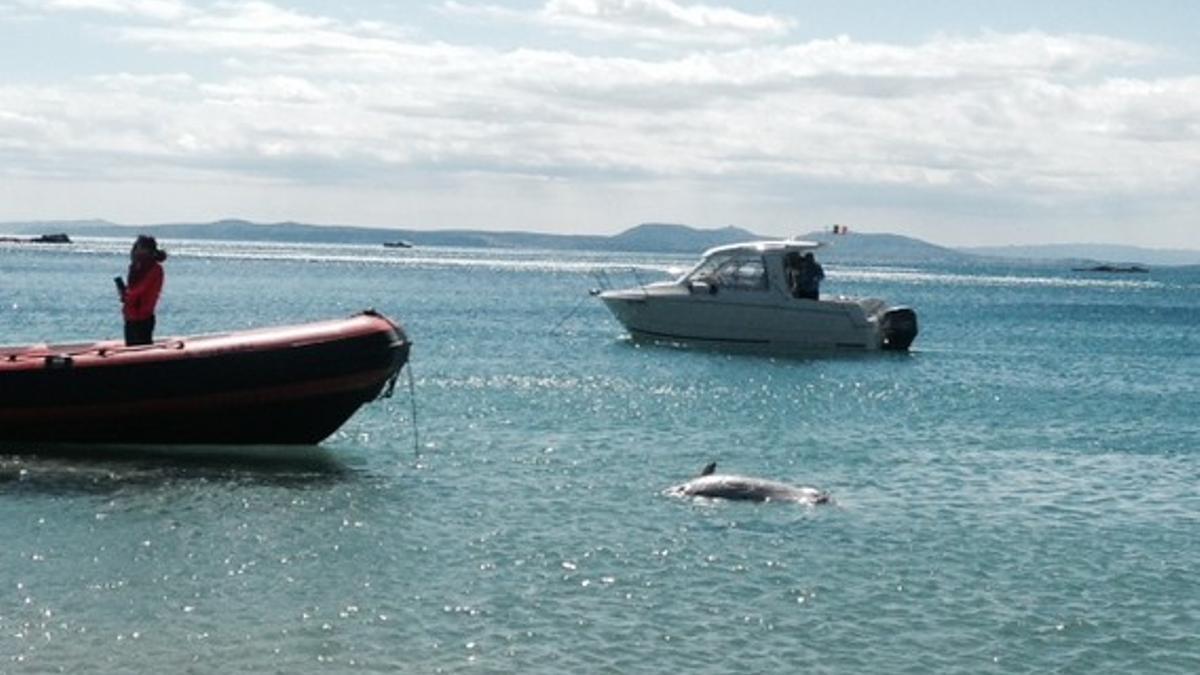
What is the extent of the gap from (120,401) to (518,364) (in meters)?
20.9

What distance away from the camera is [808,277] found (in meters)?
45.3

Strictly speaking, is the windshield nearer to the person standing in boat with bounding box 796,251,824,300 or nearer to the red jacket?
the person standing in boat with bounding box 796,251,824,300

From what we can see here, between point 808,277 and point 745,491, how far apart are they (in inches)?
1013

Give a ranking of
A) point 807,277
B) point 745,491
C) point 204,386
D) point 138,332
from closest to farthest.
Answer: point 745,491 < point 204,386 < point 138,332 < point 807,277

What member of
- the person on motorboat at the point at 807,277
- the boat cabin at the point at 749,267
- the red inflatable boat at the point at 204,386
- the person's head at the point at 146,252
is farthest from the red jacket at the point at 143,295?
the person on motorboat at the point at 807,277

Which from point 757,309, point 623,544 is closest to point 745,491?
point 623,544

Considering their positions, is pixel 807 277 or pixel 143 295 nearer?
pixel 143 295

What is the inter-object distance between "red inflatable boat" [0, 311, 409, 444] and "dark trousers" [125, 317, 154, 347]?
0.78ft

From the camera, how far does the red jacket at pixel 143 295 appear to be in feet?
75.0

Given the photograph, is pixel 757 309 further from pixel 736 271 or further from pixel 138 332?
pixel 138 332

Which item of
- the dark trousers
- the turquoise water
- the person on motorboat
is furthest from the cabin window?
the dark trousers

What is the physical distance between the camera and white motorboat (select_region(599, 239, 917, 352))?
44406 mm

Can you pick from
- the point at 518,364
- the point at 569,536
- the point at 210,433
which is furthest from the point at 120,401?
the point at 518,364

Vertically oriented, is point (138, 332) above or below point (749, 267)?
below
